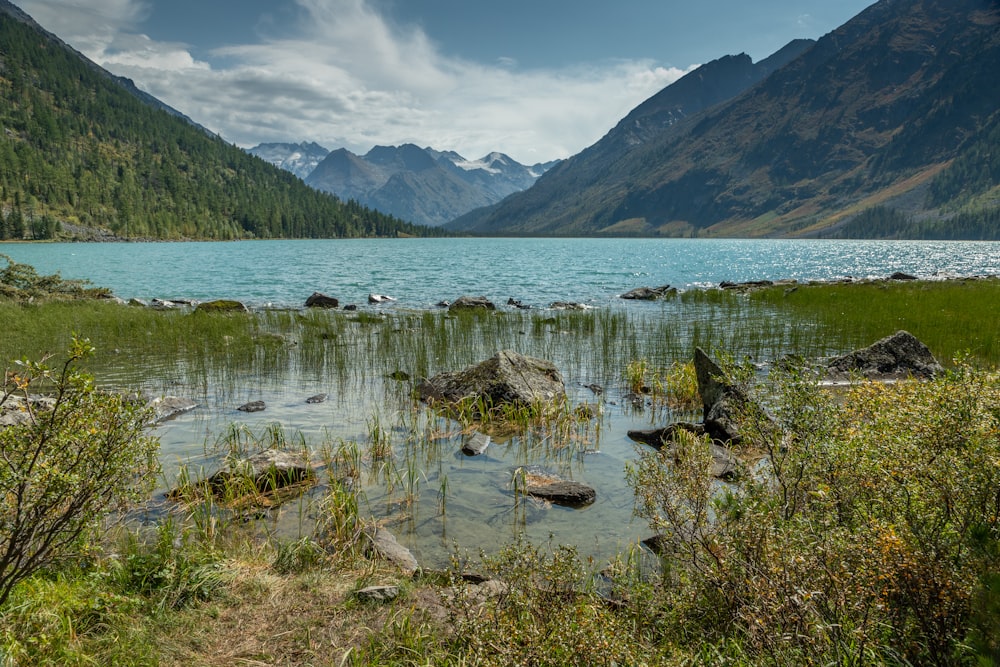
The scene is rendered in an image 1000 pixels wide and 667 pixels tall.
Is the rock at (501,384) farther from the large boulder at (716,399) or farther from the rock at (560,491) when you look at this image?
the rock at (560,491)

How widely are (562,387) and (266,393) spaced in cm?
837

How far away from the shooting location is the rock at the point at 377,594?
5.54 meters

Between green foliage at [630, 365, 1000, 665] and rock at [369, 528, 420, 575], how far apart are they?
307cm

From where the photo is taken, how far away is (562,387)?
14586mm

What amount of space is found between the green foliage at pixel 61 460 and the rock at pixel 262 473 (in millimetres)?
3856

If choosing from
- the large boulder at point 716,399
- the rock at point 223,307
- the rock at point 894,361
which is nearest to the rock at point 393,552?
the large boulder at point 716,399

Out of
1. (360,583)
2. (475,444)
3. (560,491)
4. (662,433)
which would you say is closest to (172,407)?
(475,444)

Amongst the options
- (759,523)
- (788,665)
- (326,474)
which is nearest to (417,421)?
(326,474)

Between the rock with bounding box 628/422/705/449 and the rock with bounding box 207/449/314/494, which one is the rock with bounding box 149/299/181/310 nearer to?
the rock with bounding box 207/449/314/494

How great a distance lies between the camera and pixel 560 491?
8.77m

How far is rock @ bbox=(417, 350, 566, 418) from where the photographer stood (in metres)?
13.3

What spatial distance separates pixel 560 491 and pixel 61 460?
6630 mm

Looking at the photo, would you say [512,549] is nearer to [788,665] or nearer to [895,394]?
[788,665]

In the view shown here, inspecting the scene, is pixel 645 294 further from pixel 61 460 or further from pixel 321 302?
pixel 61 460
